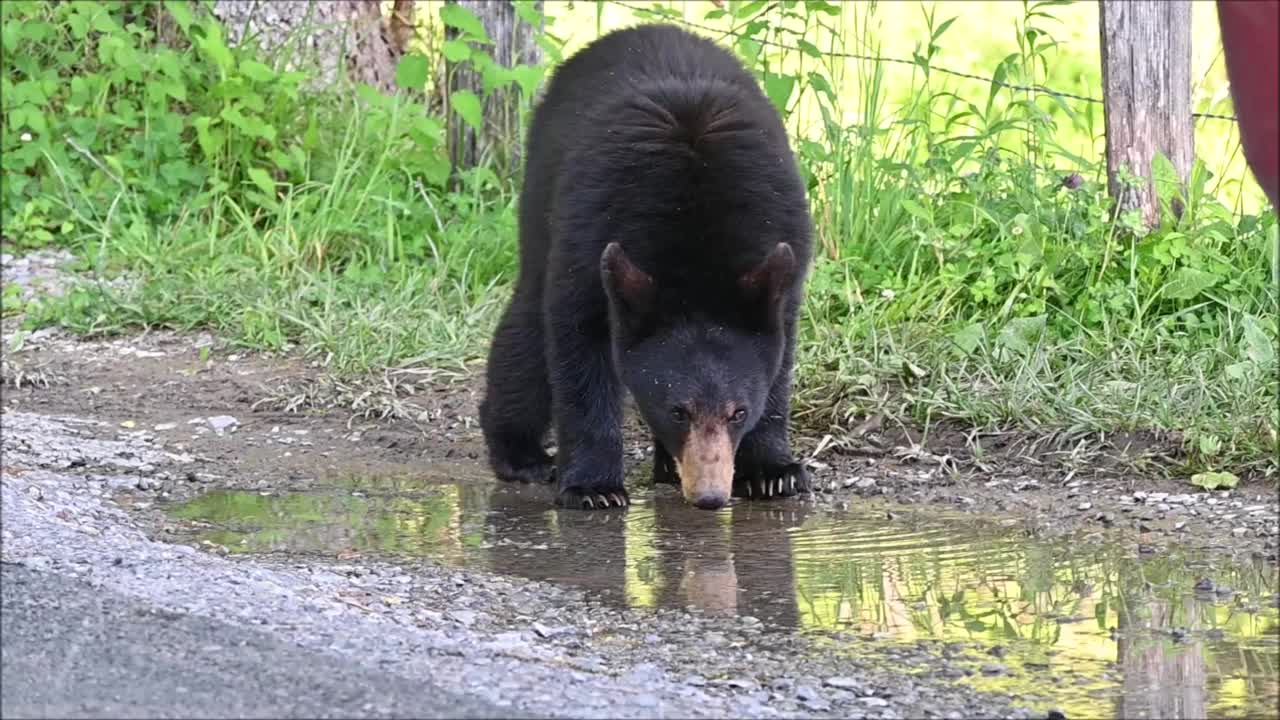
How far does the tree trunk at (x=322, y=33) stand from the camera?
9.20 metres

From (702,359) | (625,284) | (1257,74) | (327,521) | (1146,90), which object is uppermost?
(1146,90)

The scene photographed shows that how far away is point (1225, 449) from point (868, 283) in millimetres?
1815

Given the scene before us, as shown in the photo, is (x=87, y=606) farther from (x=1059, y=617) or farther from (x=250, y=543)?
(x=1059, y=617)

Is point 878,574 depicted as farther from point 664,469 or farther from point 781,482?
point 664,469

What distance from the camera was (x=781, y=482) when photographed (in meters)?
5.82

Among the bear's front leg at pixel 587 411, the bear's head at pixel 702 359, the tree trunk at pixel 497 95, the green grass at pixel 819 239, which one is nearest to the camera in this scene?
the bear's head at pixel 702 359

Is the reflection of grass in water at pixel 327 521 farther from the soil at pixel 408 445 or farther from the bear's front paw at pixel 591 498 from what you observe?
the bear's front paw at pixel 591 498

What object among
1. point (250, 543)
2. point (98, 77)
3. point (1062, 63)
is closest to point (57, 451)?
point (250, 543)

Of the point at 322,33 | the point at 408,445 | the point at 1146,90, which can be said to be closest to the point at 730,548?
the point at 408,445

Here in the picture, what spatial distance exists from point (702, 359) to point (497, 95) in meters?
3.43

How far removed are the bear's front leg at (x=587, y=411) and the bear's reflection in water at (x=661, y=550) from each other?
8 centimetres

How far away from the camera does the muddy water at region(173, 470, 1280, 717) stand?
12.7 feet

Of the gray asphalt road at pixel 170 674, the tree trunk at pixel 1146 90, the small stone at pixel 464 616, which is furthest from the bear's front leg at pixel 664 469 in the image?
the gray asphalt road at pixel 170 674

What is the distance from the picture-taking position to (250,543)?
5.11m
